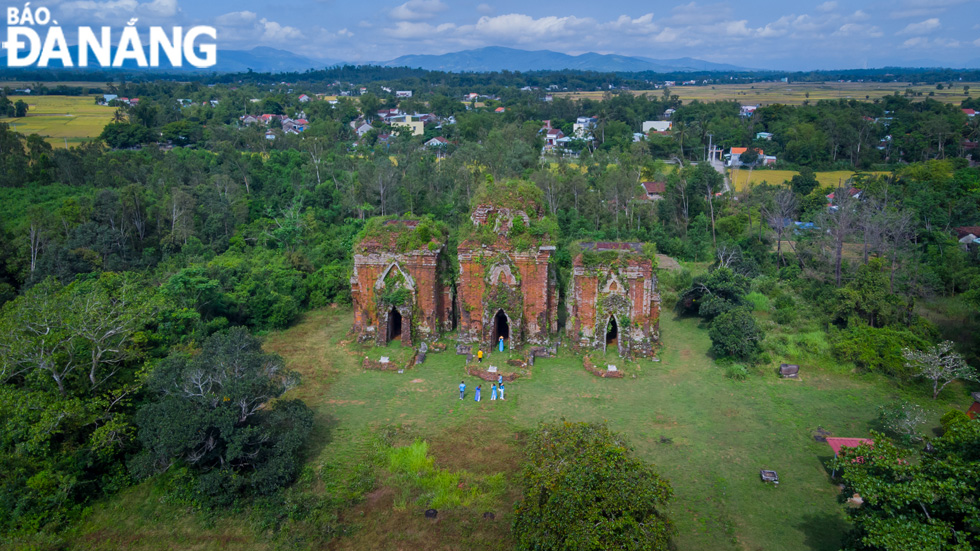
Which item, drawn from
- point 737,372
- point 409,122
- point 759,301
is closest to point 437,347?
point 737,372

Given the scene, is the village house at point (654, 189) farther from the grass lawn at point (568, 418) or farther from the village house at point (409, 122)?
the village house at point (409, 122)

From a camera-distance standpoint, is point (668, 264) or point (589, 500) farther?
point (668, 264)

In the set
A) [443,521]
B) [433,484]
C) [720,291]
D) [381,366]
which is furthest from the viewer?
[720,291]

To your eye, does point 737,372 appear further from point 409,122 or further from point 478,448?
point 409,122

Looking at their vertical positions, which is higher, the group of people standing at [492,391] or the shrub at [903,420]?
the shrub at [903,420]

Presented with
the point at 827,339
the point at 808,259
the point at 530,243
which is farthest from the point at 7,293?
the point at 808,259

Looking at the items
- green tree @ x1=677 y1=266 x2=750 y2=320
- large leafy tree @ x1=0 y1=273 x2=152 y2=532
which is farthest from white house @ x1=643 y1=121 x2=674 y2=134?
large leafy tree @ x1=0 y1=273 x2=152 y2=532

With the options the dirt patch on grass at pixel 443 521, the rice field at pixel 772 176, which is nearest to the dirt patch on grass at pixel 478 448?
the dirt patch on grass at pixel 443 521

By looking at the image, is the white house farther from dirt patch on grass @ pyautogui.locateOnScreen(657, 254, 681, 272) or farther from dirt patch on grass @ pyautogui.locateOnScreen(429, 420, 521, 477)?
dirt patch on grass @ pyautogui.locateOnScreen(429, 420, 521, 477)
